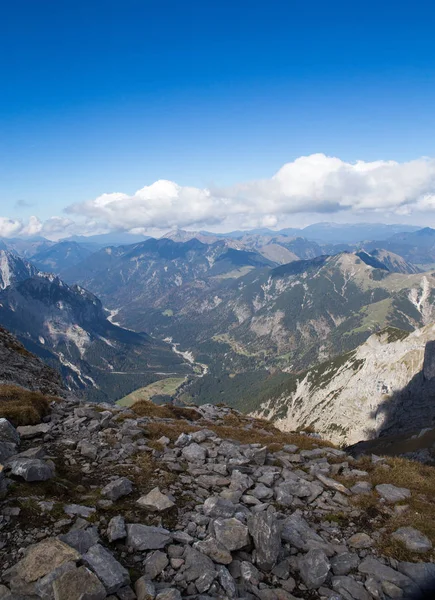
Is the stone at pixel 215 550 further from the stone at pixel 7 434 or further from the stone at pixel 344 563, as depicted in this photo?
the stone at pixel 7 434

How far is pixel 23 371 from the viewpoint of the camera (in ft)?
146

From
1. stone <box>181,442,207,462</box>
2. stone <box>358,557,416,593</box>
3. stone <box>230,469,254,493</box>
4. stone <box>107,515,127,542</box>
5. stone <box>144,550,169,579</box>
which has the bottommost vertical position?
stone <box>181,442,207,462</box>

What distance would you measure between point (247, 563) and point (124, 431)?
45.1ft

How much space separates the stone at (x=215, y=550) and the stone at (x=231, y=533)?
0.22 metres

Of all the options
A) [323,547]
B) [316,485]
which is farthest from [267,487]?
[323,547]

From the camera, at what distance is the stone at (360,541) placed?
42.2 ft

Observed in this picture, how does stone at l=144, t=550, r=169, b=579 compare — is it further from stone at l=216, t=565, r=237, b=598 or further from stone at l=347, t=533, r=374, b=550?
stone at l=347, t=533, r=374, b=550

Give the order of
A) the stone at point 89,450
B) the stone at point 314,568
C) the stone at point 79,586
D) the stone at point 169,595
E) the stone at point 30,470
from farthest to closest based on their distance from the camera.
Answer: the stone at point 89,450
the stone at point 30,470
the stone at point 314,568
the stone at point 169,595
the stone at point 79,586

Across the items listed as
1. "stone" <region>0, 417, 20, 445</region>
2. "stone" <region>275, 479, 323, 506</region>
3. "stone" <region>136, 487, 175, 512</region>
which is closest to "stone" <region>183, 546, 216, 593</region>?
"stone" <region>136, 487, 175, 512</region>

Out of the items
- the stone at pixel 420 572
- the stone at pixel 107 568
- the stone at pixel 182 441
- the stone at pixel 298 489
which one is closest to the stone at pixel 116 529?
the stone at pixel 107 568

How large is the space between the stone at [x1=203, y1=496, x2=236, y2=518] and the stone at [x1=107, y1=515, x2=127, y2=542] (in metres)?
3.59

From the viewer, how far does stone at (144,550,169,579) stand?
10.0 m

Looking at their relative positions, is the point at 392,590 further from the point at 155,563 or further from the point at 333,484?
the point at 155,563

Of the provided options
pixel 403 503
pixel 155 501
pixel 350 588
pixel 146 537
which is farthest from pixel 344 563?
pixel 155 501
